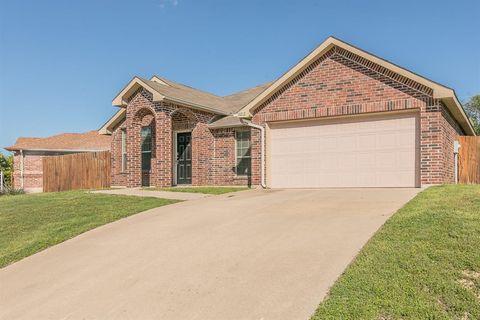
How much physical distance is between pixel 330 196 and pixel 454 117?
23.0 ft

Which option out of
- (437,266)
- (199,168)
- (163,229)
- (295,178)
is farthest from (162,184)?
(437,266)

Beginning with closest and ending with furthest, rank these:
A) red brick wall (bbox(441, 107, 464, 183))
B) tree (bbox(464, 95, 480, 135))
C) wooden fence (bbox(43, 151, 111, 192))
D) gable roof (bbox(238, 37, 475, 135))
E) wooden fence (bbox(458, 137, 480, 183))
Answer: gable roof (bbox(238, 37, 475, 135))
red brick wall (bbox(441, 107, 464, 183))
wooden fence (bbox(458, 137, 480, 183))
wooden fence (bbox(43, 151, 111, 192))
tree (bbox(464, 95, 480, 135))

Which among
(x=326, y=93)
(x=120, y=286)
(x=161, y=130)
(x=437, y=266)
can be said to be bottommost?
(x=120, y=286)

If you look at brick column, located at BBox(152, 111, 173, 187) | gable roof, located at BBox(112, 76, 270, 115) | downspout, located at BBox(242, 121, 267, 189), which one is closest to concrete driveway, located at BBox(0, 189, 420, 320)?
downspout, located at BBox(242, 121, 267, 189)

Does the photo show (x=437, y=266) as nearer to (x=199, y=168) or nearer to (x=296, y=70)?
(x=296, y=70)

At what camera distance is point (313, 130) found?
583 inches

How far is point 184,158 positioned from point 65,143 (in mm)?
19012

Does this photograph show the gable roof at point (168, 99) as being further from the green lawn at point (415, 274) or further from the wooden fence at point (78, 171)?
the green lawn at point (415, 274)

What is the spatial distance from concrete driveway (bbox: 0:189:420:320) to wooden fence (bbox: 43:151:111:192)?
11942mm

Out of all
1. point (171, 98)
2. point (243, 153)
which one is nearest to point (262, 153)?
point (243, 153)

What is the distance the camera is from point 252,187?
52.1 ft

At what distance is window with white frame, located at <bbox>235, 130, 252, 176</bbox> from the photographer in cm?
1697

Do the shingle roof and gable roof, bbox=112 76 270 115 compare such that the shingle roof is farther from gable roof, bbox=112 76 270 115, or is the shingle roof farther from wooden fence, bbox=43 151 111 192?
wooden fence, bbox=43 151 111 192

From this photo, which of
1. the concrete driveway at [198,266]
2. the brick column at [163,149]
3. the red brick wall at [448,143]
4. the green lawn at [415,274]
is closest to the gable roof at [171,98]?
the brick column at [163,149]
